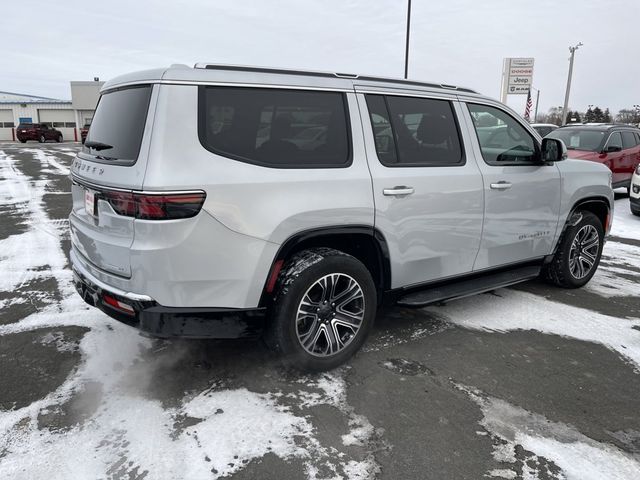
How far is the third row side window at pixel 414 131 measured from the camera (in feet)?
11.2

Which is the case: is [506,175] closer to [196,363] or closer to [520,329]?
[520,329]

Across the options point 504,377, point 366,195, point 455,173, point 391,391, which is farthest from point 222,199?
point 504,377

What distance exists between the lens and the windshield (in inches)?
→ 435

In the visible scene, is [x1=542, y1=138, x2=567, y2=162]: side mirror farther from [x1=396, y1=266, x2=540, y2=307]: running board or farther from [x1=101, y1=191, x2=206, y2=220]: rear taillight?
[x1=101, y1=191, x2=206, y2=220]: rear taillight

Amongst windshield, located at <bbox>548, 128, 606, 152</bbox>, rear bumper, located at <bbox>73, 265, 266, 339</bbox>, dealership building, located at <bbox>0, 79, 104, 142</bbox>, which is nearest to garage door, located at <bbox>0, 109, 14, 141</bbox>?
dealership building, located at <bbox>0, 79, 104, 142</bbox>

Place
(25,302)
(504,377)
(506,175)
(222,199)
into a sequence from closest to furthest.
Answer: (222,199), (504,377), (506,175), (25,302)

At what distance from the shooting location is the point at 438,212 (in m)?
3.62

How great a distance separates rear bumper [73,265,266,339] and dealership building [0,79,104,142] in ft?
180

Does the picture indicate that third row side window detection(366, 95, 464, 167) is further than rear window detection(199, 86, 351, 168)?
Yes

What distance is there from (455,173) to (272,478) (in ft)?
8.30

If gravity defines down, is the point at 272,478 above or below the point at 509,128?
below

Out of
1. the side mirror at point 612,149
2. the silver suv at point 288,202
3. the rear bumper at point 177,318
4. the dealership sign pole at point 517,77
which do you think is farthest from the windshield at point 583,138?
the dealership sign pole at point 517,77

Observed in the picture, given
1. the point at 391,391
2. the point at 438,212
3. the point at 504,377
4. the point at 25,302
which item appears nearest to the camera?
the point at 391,391

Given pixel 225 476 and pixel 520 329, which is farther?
pixel 520 329
